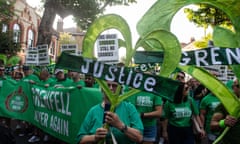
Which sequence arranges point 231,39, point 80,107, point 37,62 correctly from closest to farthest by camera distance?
1. point 231,39
2. point 80,107
3. point 37,62

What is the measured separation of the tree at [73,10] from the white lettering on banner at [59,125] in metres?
8.80

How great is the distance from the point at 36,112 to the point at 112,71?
14.3 feet

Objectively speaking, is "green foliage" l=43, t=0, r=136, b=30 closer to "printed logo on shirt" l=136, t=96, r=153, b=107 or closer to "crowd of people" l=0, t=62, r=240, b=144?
"crowd of people" l=0, t=62, r=240, b=144

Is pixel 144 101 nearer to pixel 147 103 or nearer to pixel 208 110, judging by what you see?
pixel 147 103

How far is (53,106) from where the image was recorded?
6.06 metres

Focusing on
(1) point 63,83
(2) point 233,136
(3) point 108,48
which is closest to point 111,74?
(3) point 108,48

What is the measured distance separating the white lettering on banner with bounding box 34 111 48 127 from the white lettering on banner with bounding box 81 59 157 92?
12.9 feet

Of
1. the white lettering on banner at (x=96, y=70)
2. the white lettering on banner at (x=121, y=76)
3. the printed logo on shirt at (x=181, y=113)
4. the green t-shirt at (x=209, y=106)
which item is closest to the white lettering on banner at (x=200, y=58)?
the white lettering on banner at (x=121, y=76)

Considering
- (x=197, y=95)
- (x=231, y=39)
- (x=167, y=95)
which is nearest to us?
(x=167, y=95)

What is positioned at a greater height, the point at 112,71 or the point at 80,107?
the point at 112,71

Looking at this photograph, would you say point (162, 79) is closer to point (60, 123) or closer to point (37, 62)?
point (60, 123)

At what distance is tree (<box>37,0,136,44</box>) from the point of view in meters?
14.7

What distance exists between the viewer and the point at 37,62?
27.2 ft

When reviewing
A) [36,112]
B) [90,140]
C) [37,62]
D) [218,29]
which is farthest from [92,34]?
[37,62]
